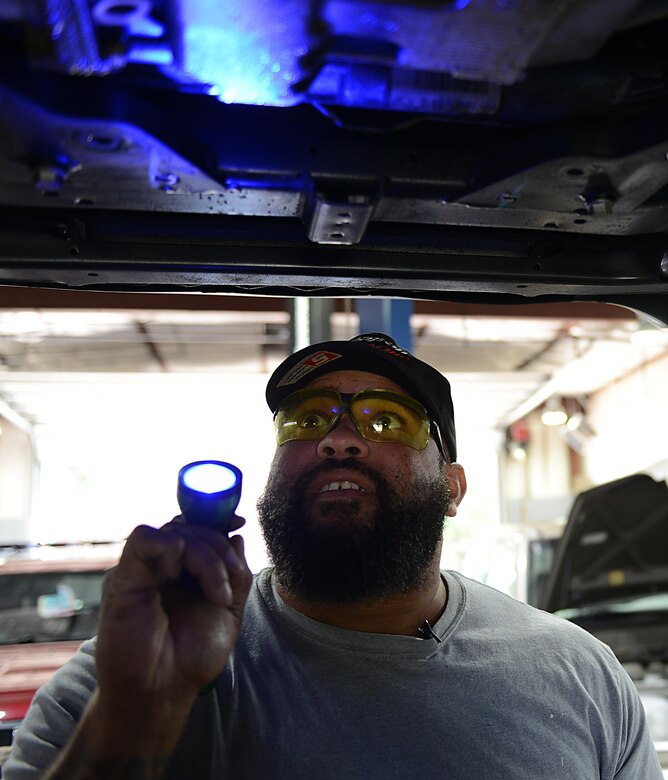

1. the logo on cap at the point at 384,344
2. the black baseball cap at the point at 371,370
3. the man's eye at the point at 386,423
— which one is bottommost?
the man's eye at the point at 386,423

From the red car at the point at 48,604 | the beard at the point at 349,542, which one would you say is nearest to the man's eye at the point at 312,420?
the beard at the point at 349,542

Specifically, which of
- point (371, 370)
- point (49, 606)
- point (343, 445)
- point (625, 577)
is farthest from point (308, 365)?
point (49, 606)

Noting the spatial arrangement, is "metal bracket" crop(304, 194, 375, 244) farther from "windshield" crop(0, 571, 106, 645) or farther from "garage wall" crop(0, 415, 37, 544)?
"garage wall" crop(0, 415, 37, 544)

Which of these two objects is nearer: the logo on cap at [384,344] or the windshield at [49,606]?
→ the logo on cap at [384,344]

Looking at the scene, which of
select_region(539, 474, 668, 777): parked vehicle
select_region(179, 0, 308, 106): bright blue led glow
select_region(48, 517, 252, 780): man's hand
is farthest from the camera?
select_region(539, 474, 668, 777): parked vehicle

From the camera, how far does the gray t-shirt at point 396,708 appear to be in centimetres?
145

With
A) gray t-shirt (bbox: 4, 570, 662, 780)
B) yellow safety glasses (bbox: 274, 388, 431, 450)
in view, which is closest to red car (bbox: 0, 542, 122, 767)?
yellow safety glasses (bbox: 274, 388, 431, 450)

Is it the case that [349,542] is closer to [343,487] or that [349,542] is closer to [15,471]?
[343,487]

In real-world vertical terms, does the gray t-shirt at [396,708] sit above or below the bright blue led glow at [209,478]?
below

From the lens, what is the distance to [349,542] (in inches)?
66.1

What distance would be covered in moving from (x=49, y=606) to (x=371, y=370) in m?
3.88

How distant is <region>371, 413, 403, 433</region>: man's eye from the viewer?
1.79m

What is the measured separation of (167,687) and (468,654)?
2.37ft

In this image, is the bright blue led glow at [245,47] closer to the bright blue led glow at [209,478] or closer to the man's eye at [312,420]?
the bright blue led glow at [209,478]
